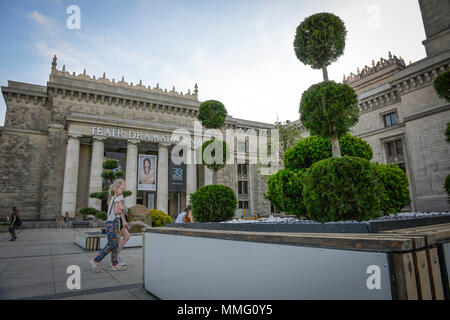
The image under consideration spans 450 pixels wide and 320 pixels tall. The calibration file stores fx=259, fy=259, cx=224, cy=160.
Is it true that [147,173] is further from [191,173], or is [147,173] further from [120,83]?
[120,83]

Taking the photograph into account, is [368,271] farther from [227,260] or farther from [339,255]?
[227,260]

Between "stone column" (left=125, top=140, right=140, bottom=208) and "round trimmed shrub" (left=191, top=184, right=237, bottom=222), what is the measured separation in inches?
880

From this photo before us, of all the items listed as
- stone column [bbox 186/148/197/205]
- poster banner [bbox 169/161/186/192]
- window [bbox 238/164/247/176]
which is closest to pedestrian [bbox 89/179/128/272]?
poster banner [bbox 169/161/186/192]

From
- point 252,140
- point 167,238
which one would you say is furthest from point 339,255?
point 252,140

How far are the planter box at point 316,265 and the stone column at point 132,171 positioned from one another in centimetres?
2528

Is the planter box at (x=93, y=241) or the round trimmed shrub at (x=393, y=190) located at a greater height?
the round trimmed shrub at (x=393, y=190)

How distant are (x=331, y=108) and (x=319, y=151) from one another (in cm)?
179

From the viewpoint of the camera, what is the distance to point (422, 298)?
1.55 meters

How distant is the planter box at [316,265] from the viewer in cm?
155

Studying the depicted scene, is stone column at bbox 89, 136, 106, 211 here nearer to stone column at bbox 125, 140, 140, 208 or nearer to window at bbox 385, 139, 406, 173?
stone column at bbox 125, 140, 140, 208

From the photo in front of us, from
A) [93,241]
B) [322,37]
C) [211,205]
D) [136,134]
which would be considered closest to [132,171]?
[136,134]

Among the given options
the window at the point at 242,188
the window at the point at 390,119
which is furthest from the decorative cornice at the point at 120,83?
the window at the point at 390,119

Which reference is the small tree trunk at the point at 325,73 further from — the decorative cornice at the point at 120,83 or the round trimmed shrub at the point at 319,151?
the decorative cornice at the point at 120,83
